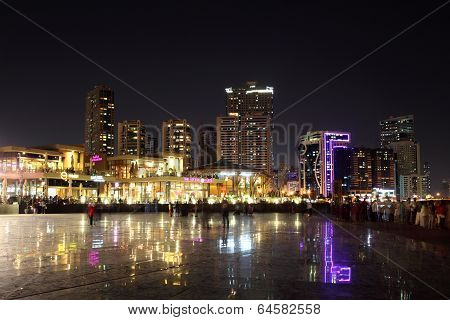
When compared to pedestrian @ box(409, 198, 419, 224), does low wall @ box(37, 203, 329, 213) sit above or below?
below

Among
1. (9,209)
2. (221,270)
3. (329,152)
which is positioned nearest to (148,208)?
(9,209)

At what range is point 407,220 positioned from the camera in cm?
2920

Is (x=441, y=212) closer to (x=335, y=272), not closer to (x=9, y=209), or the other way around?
(x=335, y=272)

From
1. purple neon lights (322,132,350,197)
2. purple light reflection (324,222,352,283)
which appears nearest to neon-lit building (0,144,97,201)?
purple light reflection (324,222,352,283)

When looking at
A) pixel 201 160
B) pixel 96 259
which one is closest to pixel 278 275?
pixel 96 259

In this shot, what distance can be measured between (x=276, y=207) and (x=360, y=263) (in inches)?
1721

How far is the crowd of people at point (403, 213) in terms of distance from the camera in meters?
23.8

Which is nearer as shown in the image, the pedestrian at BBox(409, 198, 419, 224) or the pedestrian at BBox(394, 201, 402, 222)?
the pedestrian at BBox(409, 198, 419, 224)

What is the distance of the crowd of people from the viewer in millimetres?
23848

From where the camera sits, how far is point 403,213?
30500mm

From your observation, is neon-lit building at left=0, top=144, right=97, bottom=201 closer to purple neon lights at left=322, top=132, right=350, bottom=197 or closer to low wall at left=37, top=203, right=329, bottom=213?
low wall at left=37, top=203, right=329, bottom=213
